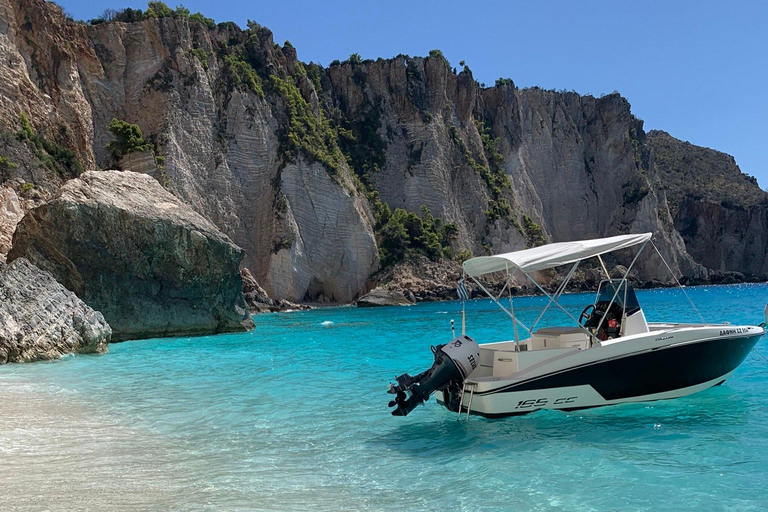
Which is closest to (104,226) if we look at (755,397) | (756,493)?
(755,397)

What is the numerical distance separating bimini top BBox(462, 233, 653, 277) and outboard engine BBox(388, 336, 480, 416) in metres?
1.37

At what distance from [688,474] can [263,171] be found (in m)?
54.0

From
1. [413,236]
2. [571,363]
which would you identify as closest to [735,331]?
[571,363]

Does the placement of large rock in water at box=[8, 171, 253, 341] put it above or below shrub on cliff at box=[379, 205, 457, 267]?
below

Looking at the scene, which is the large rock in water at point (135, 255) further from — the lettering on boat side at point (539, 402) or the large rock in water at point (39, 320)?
the lettering on boat side at point (539, 402)

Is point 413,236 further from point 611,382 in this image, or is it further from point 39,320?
point 611,382

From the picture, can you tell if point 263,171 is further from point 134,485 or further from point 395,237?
point 134,485

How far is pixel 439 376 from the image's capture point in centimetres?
934

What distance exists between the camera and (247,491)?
6.60 meters

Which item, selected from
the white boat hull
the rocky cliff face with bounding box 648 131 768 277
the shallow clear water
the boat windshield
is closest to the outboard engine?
the white boat hull

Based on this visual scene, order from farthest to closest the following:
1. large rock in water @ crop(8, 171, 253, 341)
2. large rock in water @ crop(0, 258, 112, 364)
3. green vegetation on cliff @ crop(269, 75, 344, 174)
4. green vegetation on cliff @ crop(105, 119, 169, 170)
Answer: green vegetation on cliff @ crop(269, 75, 344, 174) → green vegetation on cliff @ crop(105, 119, 169, 170) → large rock in water @ crop(8, 171, 253, 341) → large rock in water @ crop(0, 258, 112, 364)

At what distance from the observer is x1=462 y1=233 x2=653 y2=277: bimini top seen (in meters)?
9.71

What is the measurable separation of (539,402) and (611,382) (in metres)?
1.23

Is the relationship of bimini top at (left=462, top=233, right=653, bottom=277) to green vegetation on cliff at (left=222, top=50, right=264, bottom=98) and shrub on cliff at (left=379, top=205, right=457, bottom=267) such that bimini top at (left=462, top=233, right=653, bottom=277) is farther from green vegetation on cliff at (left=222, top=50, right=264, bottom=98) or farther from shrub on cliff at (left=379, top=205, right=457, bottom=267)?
shrub on cliff at (left=379, top=205, right=457, bottom=267)
